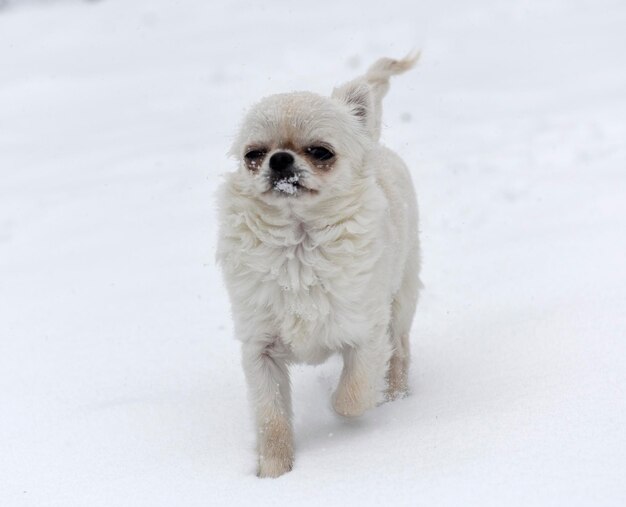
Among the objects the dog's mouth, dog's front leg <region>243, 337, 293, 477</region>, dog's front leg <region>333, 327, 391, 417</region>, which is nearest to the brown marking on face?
the dog's mouth

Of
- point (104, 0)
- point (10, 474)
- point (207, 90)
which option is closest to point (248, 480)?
point (10, 474)

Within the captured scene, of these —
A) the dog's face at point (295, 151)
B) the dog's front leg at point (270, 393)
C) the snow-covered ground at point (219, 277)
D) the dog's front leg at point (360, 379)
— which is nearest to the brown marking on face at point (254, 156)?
the dog's face at point (295, 151)

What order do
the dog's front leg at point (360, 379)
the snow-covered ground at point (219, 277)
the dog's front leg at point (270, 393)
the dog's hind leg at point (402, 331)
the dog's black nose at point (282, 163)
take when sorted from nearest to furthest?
the snow-covered ground at point (219, 277) < the dog's black nose at point (282, 163) < the dog's front leg at point (270, 393) < the dog's front leg at point (360, 379) < the dog's hind leg at point (402, 331)

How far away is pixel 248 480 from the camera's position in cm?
349

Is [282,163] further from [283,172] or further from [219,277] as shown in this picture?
[219,277]

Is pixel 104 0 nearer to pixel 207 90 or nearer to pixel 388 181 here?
pixel 207 90

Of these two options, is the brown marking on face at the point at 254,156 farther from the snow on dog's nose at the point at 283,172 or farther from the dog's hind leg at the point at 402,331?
the dog's hind leg at the point at 402,331

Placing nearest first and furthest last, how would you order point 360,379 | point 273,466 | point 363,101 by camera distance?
1. point 273,466
2. point 360,379
3. point 363,101

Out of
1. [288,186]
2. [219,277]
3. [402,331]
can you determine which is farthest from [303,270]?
[219,277]

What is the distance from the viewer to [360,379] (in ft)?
12.9

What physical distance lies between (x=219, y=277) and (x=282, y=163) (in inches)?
127

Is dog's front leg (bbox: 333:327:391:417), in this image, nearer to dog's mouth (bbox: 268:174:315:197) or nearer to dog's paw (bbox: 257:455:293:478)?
dog's paw (bbox: 257:455:293:478)

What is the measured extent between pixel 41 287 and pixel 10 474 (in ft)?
10.0

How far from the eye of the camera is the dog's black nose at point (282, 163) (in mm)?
3541
